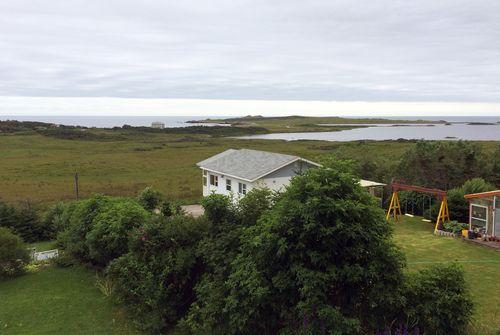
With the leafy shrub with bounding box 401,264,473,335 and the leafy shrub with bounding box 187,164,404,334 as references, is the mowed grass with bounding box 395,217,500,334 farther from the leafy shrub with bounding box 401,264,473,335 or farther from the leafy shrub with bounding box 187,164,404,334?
the leafy shrub with bounding box 187,164,404,334

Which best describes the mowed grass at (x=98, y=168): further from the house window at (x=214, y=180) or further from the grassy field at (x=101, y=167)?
the house window at (x=214, y=180)

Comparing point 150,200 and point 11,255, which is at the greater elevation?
point 150,200

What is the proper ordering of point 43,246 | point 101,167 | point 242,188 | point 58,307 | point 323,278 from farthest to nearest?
1. point 101,167
2. point 242,188
3. point 43,246
4. point 58,307
5. point 323,278

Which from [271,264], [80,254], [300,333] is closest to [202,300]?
[271,264]

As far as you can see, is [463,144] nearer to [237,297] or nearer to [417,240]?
[417,240]

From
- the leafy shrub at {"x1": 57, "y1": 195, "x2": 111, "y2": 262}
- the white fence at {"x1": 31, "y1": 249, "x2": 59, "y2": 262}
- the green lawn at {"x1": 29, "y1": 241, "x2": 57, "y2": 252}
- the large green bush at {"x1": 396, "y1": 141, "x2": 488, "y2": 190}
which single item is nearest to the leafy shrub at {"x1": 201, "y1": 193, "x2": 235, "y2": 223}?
the leafy shrub at {"x1": 57, "y1": 195, "x2": 111, "y2": 262}

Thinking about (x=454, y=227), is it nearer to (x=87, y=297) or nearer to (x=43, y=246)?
(x=87, y=297)

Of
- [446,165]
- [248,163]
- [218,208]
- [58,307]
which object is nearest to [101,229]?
[58,307]
